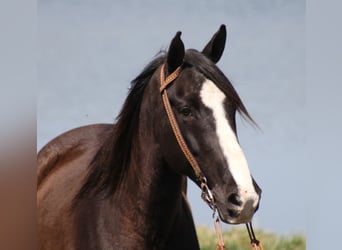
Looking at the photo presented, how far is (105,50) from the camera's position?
1622 mm

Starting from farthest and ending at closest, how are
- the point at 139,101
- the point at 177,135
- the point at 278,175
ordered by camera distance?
the point at 278,175
the point at 139,101
the point at 177,135

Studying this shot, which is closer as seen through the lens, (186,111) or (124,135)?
(186,111)

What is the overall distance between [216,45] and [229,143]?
0.27 meters

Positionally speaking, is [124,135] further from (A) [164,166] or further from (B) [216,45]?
(B) [216,45]

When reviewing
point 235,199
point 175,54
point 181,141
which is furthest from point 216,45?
point 235,199

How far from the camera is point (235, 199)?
1206mm

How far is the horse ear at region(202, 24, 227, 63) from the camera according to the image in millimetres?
1381

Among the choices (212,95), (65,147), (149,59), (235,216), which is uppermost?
(149,59)

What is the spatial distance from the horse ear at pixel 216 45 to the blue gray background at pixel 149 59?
0.21 metres

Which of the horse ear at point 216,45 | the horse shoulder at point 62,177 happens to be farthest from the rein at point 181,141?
the horse shoulder at point 62,177

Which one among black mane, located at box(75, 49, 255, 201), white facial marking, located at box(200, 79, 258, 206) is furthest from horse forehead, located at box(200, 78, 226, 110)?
black mane, located at box(75, 49, 255, 201)

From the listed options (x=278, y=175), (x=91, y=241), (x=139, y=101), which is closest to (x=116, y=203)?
(x=91, y=241)

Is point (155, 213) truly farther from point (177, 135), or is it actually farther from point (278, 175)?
point (278, 175)

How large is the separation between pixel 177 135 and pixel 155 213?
17cm
